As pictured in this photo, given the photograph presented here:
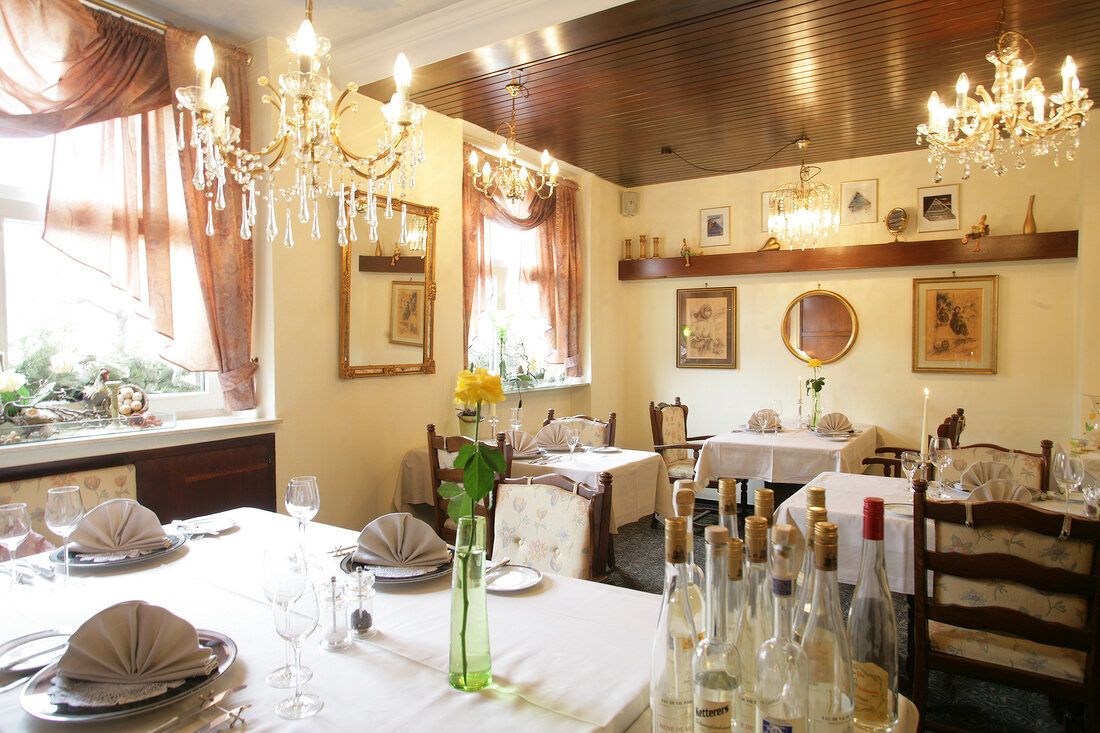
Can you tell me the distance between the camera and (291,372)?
12.1ft

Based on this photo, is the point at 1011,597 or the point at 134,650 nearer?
the point at 134,650

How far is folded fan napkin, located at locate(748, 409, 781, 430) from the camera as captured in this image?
5.28 meters

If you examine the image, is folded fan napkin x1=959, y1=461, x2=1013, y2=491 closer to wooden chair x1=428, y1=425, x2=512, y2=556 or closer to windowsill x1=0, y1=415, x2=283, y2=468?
wooden chair x1=428, y1=425, x2=512, y2=556

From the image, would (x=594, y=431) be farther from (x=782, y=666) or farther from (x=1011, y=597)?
(x=782, y=666)

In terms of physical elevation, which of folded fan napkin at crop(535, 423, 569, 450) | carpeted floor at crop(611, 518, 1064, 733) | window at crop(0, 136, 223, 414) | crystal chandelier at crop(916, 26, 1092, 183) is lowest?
carpeted floor at crop(611, 518, 1064, 733)

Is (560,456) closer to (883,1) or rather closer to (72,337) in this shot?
(72,337)

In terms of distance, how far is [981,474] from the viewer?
→ 2955 mm

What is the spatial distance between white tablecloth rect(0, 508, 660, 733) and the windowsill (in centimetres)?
122

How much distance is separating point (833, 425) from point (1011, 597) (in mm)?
3209

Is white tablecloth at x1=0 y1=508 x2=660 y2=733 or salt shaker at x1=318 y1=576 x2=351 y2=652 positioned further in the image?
salt shaker at x1=318 y1=576 x2=351 y2=652

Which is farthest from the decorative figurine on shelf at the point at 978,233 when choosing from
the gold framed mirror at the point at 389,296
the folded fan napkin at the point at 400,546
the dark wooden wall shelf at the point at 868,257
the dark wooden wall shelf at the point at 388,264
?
the folded fan napkin at the point at 400,546

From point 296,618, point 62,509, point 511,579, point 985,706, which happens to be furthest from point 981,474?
point 62,509

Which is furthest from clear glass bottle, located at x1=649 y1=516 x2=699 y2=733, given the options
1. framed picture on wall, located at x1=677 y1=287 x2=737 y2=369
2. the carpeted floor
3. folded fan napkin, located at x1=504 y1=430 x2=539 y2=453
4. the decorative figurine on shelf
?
framed picture on wall, located at x1=677 y1=287 x2=737 y2=369

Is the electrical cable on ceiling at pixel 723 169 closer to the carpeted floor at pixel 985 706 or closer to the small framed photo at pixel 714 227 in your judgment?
the small framed photo at pixel 714 227
